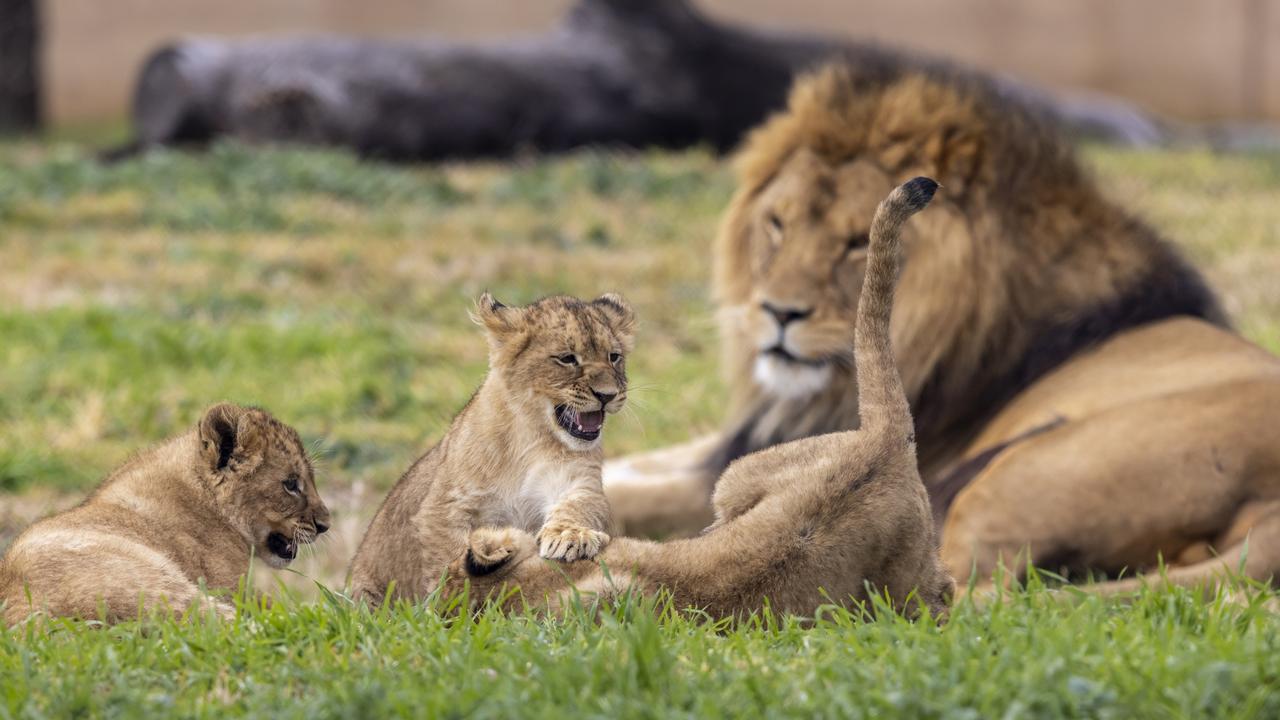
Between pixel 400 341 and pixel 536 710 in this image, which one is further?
pixel 400 341

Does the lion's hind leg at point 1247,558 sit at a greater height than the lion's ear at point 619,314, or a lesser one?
lesser

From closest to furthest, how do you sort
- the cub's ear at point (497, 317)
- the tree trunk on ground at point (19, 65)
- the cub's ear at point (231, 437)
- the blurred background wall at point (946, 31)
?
the cub's ear at point (497, 317), the cub's ear at point (231, 437), the tree trunk on ground at point (19, 65), the blurred background wall at point (946, 31)

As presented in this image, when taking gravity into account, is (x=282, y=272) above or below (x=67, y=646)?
below

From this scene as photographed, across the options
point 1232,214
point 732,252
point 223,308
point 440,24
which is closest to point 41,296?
point 223,308

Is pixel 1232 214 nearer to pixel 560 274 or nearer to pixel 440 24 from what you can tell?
pixel 560 274

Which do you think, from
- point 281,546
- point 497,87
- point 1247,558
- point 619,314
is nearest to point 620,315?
point 619,314

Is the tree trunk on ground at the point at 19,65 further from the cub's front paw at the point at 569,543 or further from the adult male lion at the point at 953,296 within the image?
the cub's front paw at the point at 569,543

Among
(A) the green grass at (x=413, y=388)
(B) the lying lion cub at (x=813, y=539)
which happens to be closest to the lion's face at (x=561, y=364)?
(A) the green grass at (x=413, y=388)

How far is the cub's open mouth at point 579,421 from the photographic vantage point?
338 centimetres

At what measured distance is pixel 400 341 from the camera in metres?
8.05

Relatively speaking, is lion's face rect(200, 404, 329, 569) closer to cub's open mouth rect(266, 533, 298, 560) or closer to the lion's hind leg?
cub's open mouth rect(266, 533, 298, 560)

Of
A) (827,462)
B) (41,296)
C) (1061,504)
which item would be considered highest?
(827,462)

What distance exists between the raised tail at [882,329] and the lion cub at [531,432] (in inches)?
19.0

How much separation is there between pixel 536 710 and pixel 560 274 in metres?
6.66
